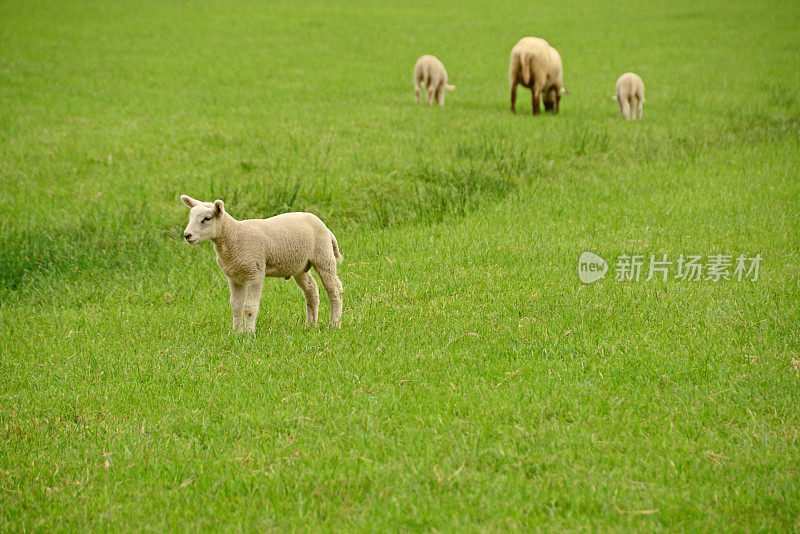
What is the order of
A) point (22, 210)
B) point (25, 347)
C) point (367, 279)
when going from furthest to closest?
point (22, 210)
point (367, 279)
point (25, 347)

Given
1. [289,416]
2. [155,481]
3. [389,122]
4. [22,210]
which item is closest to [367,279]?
[289,416]

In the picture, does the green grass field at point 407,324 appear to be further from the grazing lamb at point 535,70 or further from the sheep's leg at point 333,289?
the grazing lamb at point 535,70

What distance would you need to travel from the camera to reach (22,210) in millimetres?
10852

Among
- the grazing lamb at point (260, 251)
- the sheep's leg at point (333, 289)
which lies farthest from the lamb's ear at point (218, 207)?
the sheep's leg at point (333, 289)

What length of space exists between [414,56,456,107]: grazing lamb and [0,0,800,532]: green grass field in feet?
2.38

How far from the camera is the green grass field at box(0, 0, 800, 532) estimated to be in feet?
14.0

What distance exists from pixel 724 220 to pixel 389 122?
26.3 ft

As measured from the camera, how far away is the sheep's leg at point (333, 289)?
21.8 ft

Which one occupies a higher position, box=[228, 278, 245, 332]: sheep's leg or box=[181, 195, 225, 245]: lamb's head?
box=[181, 195, 225, 245]: lamb's head

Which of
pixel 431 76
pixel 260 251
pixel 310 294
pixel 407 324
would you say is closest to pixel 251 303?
pixel 260 251

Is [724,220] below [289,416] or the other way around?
the other way around

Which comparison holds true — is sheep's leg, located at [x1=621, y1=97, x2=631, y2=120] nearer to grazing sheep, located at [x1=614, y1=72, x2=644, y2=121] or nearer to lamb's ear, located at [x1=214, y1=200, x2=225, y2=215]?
grazing sheep, located at [x1=614, y1=72, x2=644, y2=121]

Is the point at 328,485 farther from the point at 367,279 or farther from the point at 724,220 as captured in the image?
the point at 724,220

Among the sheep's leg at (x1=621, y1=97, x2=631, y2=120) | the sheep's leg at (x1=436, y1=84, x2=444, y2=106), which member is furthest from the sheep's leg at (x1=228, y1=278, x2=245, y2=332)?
the sheep's leg at (x1=436, y1=84, x2=444, y2=106)
